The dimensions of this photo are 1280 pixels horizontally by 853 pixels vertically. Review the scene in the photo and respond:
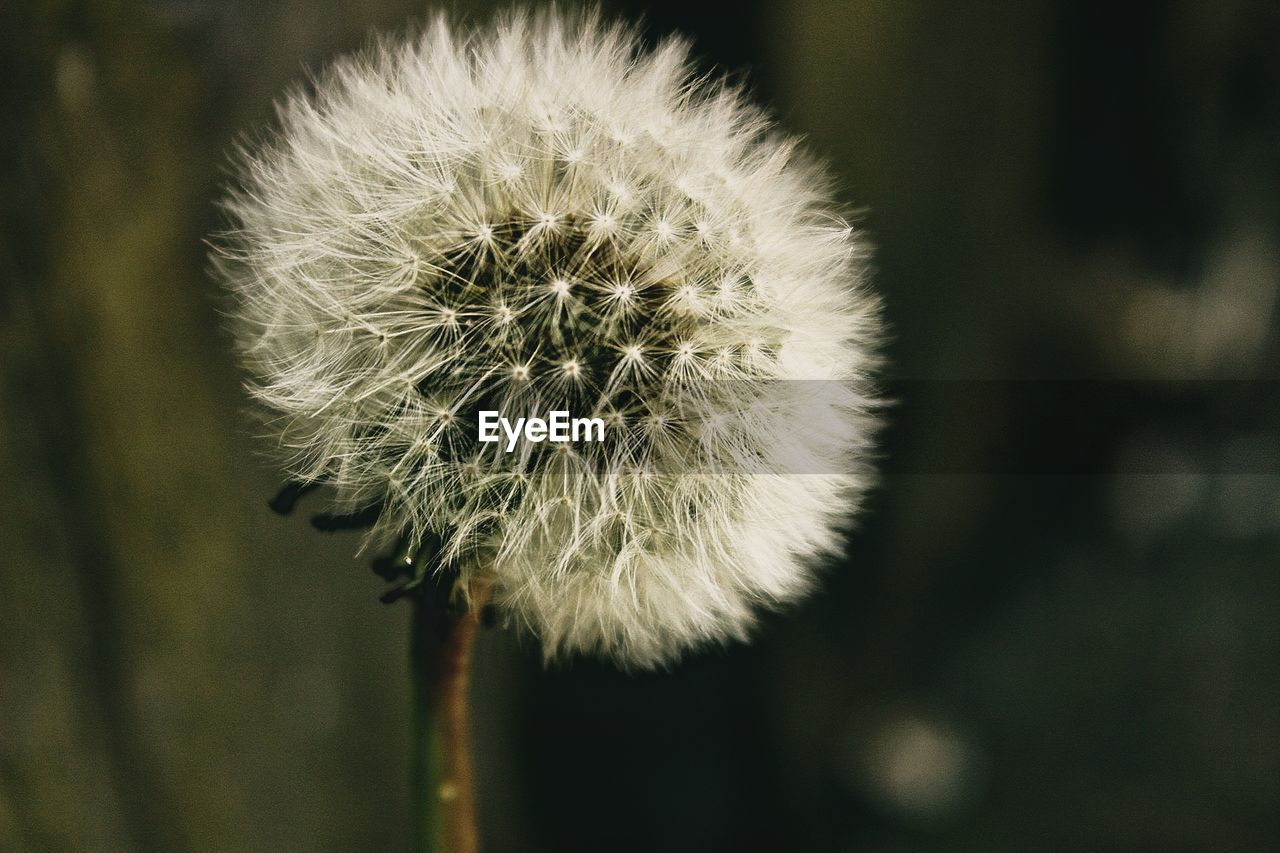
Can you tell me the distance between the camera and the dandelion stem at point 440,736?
0.43 metres

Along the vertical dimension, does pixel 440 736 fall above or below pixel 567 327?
below

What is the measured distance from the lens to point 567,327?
40 cm

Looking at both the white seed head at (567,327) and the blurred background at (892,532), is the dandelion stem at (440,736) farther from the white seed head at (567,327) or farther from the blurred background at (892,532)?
the blurred background at (892,532)

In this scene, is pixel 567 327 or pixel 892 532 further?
pixel 892 532

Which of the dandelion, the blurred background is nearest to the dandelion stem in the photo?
the dandelion

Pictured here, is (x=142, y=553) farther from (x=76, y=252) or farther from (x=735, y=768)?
(x=735, y=768)

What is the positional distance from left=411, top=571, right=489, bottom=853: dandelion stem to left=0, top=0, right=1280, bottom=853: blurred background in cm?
37

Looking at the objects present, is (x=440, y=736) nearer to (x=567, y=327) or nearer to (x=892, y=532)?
(x=567, y=327)

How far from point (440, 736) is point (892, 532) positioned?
0.74 meters

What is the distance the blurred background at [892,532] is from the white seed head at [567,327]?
269 mm

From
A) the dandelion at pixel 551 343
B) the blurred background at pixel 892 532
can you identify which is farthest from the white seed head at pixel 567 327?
the blurred background at pixel 892 532

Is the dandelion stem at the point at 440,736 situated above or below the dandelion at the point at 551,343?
below

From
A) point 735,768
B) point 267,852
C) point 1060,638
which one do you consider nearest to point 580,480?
point 267,852

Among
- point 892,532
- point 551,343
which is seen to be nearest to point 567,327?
point 551,343
